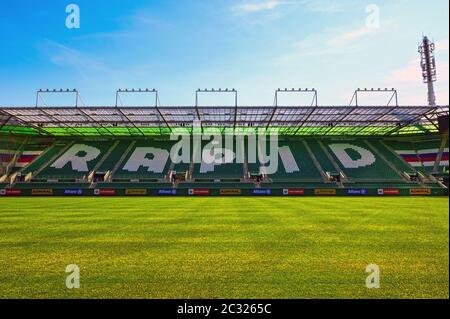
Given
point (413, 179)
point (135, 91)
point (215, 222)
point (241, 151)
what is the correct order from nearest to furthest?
1. point (215, 222)
2. point (135, 91)
3. point (413, 179)
4. point (241, 151)

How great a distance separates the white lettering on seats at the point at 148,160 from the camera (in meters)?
42.6

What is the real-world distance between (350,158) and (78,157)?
38.3 m

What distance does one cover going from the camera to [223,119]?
130 feet

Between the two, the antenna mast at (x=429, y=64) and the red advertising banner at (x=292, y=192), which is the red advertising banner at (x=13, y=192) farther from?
the antenna mast at (x=429, y=64)

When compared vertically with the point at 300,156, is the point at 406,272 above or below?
below

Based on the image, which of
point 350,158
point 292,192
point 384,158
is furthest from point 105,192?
point 384,158

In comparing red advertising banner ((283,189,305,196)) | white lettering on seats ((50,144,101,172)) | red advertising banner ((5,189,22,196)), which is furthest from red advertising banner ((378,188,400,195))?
red advertising banner ((5,189,22,196))

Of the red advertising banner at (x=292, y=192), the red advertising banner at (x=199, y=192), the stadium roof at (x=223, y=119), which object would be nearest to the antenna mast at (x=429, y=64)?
the stadium roof at (x=223, y=119)

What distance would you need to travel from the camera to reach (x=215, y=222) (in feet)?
39.4

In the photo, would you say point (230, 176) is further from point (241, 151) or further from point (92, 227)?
point (92, 227)

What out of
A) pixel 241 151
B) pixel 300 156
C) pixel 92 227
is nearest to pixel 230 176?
pixel 241 151

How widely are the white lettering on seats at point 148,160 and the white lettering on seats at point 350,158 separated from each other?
80.8ft

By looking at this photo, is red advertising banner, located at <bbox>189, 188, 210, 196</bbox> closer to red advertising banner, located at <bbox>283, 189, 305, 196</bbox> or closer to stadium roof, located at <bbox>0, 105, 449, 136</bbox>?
stadium roof, located at <bbox>0, 105, 449, 136</bbox>
